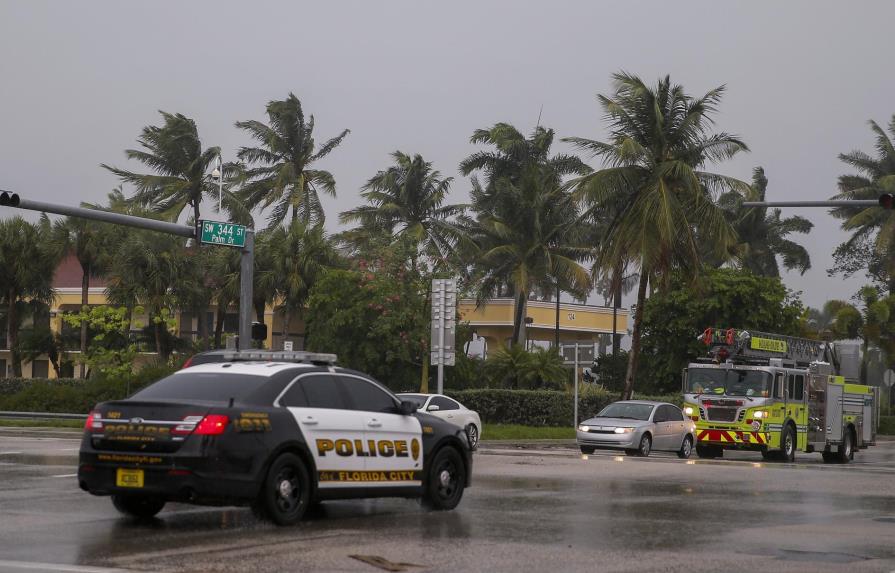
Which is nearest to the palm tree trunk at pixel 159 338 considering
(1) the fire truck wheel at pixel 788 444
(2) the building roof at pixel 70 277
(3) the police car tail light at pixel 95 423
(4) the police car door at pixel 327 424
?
(2) the building roof at pixel 70 277

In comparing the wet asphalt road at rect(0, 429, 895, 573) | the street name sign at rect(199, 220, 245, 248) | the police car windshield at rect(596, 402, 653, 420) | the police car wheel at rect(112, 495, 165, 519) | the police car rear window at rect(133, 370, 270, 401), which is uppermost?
the street name sign at rect(199, 220, 245, 248)

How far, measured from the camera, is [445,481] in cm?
1458

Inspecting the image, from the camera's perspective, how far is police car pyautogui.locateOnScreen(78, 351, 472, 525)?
11875mm

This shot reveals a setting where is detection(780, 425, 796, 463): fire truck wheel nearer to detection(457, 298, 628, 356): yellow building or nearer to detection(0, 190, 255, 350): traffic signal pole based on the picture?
detection(0, 190, 255, 350): traffic signal pole

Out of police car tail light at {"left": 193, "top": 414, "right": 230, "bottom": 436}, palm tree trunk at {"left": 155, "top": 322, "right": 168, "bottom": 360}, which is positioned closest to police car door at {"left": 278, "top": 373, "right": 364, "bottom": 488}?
police car tail light at {"left": 193, "top": 414, "right": 230, "bottom": 436}

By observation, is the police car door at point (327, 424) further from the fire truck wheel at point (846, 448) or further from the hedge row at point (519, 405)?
the hedge row at point (519, 405)

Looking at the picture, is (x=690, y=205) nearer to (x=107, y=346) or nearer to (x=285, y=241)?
(x=285, y=241)

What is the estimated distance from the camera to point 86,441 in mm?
12414

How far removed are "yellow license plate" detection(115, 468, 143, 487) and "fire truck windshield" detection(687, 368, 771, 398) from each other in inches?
850

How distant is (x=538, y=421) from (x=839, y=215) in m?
33.5

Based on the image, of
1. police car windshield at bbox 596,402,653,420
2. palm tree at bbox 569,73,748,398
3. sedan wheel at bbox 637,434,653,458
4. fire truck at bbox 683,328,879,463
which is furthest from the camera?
palm tree at bbox 569,73,748,398

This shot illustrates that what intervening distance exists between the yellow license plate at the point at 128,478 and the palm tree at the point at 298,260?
45009 millimetres

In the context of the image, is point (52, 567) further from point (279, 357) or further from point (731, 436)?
point (731, 436)

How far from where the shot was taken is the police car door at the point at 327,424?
41.9ft
